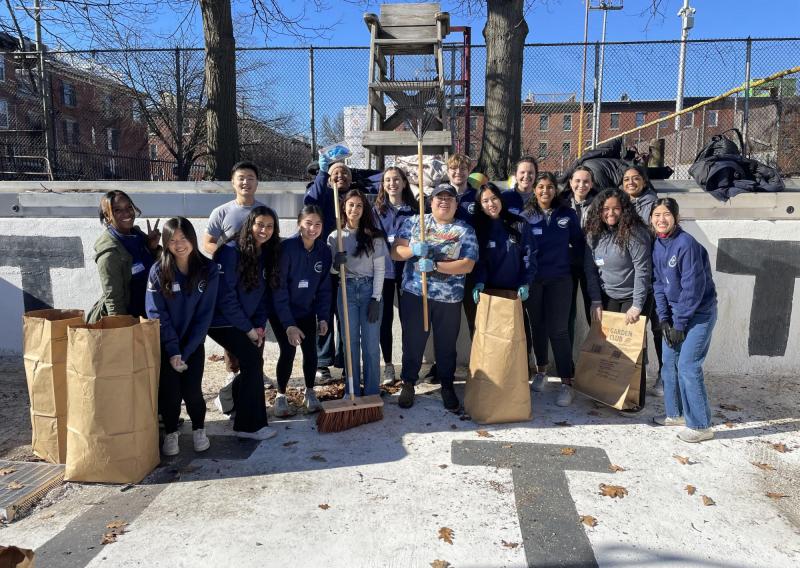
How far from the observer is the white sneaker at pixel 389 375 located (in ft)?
16.8

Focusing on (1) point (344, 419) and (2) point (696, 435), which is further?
(1) point (344, 419)

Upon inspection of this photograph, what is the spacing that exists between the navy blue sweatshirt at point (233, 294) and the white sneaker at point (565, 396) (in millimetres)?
2586

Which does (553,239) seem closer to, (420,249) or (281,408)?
(420,249)

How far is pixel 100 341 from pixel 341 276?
1704 mm

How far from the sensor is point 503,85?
23.5 feet

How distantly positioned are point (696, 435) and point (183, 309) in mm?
3665

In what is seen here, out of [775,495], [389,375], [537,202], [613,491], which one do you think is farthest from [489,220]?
[775,495]

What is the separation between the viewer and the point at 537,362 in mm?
4941

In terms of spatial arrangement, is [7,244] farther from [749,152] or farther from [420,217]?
[749,152]

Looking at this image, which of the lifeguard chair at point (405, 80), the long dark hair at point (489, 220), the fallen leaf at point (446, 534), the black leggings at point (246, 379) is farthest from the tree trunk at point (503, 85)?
the fallen leaf at point (446, 534)

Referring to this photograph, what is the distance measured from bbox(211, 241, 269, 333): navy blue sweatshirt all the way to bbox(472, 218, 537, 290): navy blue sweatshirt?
1777mm

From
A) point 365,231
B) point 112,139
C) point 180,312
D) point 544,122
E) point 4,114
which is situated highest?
point 112,139

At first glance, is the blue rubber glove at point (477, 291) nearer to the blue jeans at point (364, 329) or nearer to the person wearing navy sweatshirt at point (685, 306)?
the blue jeans at point (364, 329)

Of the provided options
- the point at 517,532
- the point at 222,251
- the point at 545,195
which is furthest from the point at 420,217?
the point at 517,532
